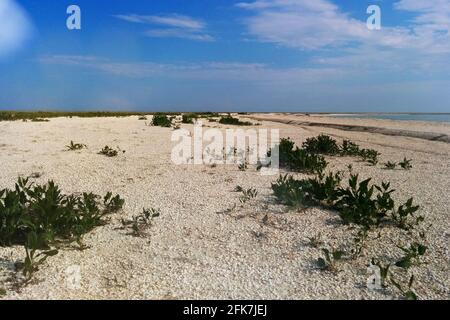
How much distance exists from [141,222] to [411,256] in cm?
357

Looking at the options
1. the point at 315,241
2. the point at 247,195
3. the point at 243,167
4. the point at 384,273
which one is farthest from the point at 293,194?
the point at 243,167

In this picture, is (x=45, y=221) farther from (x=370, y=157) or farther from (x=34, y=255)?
(x=370, y=157)

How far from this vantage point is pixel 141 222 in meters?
5.91

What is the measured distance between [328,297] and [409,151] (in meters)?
10.9

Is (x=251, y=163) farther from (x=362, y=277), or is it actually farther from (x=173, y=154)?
(x=362, y=277)

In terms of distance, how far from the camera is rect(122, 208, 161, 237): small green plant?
557 centimetres

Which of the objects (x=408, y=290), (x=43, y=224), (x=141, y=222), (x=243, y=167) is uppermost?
(x=243, y=167)

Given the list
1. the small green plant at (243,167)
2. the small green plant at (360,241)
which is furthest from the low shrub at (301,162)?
the small green plant at (360,241)

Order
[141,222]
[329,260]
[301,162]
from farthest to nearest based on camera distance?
[301,162] → [141,222] → [329,260]

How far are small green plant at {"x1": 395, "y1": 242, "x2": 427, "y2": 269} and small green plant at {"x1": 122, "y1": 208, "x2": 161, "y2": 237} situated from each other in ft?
10.5

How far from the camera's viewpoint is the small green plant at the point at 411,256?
455cm
